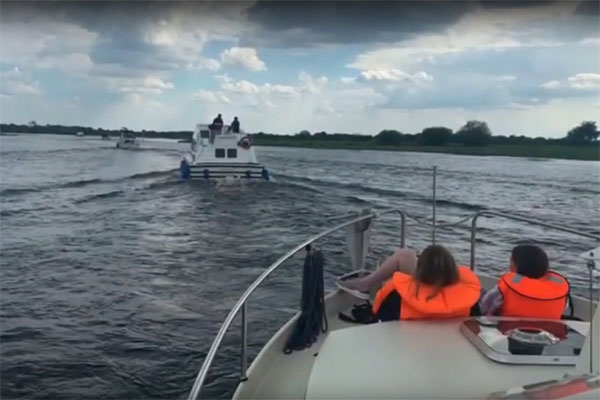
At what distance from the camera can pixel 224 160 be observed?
1022 inches

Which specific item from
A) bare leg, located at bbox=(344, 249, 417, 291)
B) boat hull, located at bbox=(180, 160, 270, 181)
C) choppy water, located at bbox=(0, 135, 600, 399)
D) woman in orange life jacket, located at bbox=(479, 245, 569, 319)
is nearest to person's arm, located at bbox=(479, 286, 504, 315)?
woman in orange life jacket, located at bbox=(479, 245, 569, 319)

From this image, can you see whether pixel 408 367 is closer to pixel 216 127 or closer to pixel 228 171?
pixel 228 171

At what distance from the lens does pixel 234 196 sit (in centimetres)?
2256

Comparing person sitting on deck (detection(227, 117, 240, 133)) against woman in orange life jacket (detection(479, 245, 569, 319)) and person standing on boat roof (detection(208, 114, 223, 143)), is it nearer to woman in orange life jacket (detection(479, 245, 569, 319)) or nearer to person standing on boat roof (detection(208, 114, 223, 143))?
person standing on boat roof (detection(208, 114, 223, 143))

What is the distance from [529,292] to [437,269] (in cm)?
47

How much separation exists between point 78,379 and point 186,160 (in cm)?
2161

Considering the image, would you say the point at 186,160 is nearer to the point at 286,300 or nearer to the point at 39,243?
the point at 39,243

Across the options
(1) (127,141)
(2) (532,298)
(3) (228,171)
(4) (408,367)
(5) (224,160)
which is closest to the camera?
(4) (408,367)

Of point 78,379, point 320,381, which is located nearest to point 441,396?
point 320,381

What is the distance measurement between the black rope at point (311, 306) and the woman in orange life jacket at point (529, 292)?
3.17ft

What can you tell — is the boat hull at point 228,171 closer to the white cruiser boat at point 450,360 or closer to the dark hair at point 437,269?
the white cruiser boat at point 450,360

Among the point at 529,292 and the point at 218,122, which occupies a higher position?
the point at 218,122

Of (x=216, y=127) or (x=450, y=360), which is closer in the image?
(x=450, y=360)

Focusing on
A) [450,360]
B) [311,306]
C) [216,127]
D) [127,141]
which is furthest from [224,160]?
[127,141]
